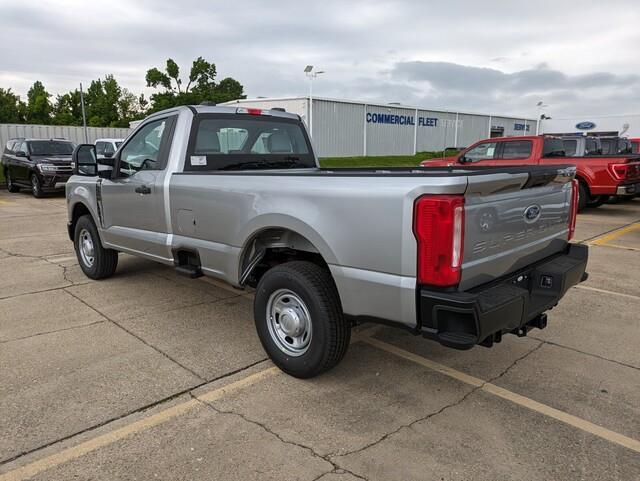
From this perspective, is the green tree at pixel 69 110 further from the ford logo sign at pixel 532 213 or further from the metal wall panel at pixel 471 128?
the ford logo sign at pixel 532 213

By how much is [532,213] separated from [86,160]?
472 centimetres

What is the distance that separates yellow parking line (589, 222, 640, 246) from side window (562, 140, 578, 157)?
2339 millimetres

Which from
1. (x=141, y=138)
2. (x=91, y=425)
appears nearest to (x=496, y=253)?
(x=91, y=425)

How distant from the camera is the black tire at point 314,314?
3.25m

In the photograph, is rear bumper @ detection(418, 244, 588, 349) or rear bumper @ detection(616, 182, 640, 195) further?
rear bumper @ detection(616, 182, 640, 195)

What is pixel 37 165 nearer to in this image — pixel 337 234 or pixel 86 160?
pixel 86 160

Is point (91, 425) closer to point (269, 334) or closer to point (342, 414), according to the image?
point (269, 334)

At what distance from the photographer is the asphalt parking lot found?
2.67m

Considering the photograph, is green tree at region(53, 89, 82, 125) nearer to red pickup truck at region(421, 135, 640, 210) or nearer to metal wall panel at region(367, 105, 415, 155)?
metal wall panel at region(367, 105, 415, 155)

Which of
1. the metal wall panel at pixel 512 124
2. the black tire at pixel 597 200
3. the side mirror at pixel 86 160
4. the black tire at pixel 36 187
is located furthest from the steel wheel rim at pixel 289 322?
the metal wall panel at pixel 512 124

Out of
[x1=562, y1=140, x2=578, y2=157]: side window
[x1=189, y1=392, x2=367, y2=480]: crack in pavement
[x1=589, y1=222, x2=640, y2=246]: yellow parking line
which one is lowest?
[x1=189, y1=392, x2=367, y2=480]: crack in pavement

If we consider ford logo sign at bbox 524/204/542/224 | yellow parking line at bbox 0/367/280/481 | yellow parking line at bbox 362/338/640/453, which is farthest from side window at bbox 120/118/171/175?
ford logo sign at bbox 524/204/542/224

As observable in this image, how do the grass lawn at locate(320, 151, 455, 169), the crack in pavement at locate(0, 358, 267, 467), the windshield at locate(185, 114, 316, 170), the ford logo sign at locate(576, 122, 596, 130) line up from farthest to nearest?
the ford logo sign at locate(576, 122, 596, 130)
the grass lawn at locate(320, 151, 455, 169)
the windshield at locate(185, 114, 316, 170)
the crack in pavement at locate(0, 358, 267, 467)

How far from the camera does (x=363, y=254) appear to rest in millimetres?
2932
